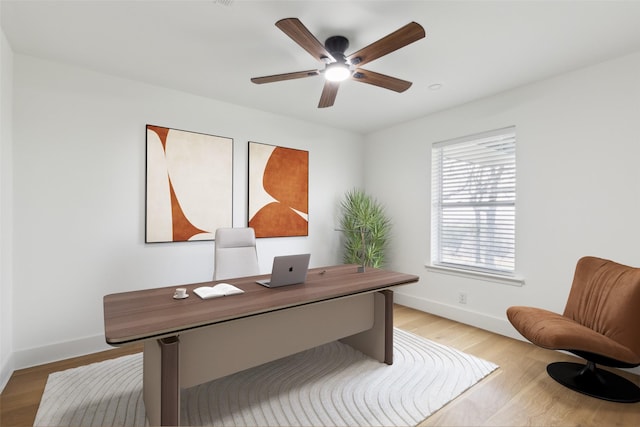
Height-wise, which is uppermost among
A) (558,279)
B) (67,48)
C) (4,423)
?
(67,48)

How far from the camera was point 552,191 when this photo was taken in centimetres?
291

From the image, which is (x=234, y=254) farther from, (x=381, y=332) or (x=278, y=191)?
(x=381, y=332)

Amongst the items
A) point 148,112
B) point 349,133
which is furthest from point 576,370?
point 148,112

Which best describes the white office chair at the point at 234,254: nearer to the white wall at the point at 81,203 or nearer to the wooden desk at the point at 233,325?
the wooden desk at the point at 233,325

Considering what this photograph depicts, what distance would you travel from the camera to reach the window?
3.28m

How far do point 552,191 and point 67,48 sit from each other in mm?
4404

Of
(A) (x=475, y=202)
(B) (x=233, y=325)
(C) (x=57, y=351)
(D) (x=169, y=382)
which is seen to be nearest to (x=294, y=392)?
(B) (x=233, y=325)

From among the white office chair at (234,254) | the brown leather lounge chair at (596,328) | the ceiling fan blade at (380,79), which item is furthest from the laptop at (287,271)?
the brown leather lounge chair at (596,328)

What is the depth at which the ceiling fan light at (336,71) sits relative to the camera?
215cm

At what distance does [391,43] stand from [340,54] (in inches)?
17.9

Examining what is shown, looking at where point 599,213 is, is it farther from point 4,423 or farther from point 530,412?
point 4,423

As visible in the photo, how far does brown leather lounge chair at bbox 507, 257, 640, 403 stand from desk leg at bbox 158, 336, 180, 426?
2.30m

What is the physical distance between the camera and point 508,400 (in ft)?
6.77

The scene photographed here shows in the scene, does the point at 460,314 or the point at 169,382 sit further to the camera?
the point at 460,314
